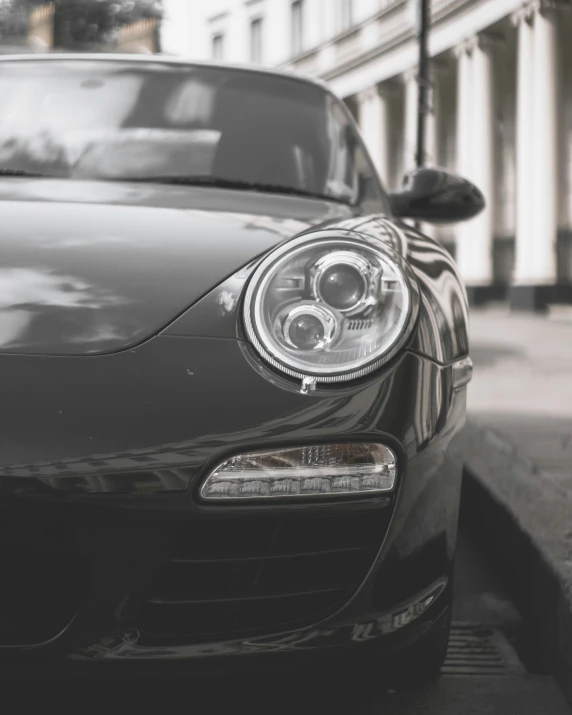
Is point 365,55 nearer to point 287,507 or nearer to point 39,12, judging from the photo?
point 39,12

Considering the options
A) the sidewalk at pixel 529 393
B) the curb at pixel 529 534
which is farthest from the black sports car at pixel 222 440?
the sidewalk at pixel 529 393

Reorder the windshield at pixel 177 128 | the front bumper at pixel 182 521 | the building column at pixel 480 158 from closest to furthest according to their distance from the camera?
the front bumper at pixel 182 521
the windshield at pixel 177 128
the building column at pixel 480 158

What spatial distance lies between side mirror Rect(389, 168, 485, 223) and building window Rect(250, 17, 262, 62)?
1199 inches

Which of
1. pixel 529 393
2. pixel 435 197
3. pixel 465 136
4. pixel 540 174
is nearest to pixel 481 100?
pixel 465 136

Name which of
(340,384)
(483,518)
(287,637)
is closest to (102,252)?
(340,384)

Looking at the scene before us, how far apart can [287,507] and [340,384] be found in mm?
236

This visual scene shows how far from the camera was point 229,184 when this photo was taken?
295cm

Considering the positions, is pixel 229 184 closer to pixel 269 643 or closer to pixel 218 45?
pixel 269 643

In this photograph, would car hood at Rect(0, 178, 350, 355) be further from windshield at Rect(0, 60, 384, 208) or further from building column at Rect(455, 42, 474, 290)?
building column at Rect(455, 42, 474, 290)

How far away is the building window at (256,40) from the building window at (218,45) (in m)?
2.18

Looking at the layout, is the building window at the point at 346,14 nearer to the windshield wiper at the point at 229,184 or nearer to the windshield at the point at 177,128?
the windshield at the point at 177,128

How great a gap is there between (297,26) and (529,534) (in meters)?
29.2

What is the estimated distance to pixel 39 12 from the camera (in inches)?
456

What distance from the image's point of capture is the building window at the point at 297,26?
1190 inches
